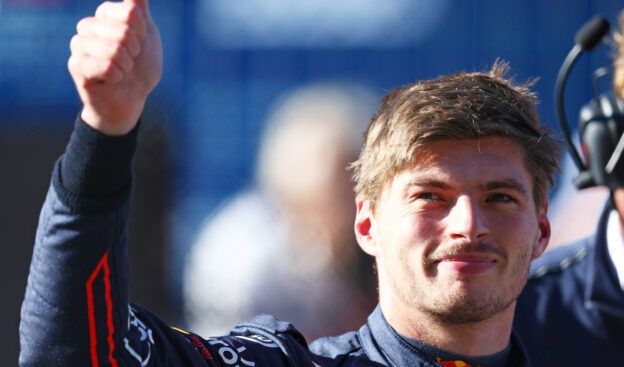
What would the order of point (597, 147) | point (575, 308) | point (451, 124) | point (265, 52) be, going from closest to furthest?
point (451, 124), point (597, 147), point (575, 308), point (265, 52)

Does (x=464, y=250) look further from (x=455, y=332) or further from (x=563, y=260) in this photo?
(x=563, y=260)

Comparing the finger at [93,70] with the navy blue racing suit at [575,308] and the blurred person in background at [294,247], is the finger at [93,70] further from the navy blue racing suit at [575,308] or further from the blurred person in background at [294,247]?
the blurred person in background at [294,247]

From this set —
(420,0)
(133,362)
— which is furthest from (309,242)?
(133,362)

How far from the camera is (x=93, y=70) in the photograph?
1.19m

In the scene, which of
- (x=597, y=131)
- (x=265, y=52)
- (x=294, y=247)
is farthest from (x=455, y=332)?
(x=265, y=52)

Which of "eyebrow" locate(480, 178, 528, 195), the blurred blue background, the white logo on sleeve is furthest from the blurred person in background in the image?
the white logo on sleeve

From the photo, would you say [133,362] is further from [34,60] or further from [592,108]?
[34,60]

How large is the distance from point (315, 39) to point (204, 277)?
1334 mm

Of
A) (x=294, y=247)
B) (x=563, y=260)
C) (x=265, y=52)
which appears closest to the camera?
(x=563, y=260)

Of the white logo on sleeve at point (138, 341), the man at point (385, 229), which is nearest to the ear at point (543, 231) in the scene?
the man at point (385, 229)

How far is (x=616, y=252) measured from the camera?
244 cm

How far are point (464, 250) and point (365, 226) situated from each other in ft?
1.14

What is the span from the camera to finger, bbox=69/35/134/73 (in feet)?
3.91

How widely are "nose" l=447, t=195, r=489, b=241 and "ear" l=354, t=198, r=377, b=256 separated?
0.27m
